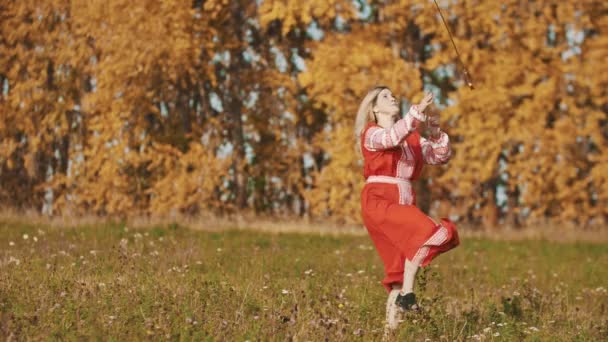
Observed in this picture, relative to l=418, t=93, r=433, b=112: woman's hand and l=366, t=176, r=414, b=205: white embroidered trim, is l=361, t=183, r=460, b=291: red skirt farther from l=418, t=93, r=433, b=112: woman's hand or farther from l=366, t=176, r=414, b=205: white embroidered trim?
l=418, t=93, r=433, b=112: woman's hand

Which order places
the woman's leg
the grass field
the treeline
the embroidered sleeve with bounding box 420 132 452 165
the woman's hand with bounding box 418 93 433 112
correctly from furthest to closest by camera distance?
the treeline < the embroidered sleeve with bounding box 420 132 452 165 < the woman's leg < the woman's hand with bounding box 418 93 433 112 < the grass field

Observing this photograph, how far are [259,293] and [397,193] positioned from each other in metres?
1.49

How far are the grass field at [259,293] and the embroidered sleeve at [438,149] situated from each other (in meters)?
0.85

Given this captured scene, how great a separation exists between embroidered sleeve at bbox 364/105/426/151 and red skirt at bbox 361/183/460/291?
295 millimetres

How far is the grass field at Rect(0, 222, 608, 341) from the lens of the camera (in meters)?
5.82

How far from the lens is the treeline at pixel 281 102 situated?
15.9 meters

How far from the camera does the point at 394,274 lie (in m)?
6.52

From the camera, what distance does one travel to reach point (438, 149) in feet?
22.1

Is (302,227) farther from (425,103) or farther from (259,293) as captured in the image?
(425,103)

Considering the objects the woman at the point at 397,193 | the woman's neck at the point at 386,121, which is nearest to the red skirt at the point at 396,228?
the woman at the point at 397,193

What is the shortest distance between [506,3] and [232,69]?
17.2 ft

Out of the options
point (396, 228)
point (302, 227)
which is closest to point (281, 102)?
point (302, 227)

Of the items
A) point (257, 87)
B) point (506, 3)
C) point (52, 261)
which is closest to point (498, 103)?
point (506, 3)

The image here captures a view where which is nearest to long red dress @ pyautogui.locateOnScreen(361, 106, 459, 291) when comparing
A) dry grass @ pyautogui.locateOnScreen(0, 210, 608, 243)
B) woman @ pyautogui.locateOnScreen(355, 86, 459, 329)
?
woman @ pyautogui.locateOnScreen(355, 86, 459, 329)
